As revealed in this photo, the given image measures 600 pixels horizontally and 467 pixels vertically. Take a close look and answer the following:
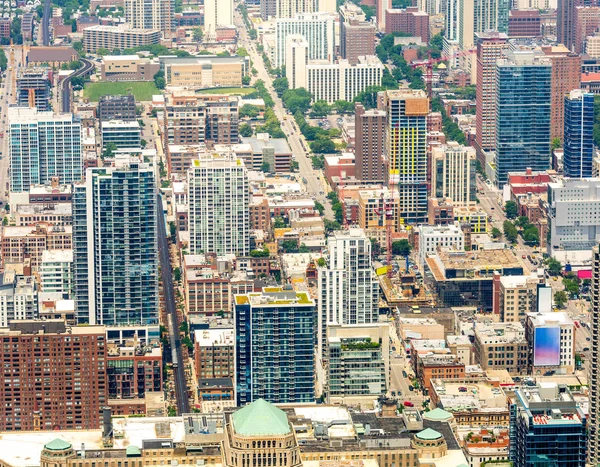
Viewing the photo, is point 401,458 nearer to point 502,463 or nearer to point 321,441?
point 321,441

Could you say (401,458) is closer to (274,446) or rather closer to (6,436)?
(274,446)

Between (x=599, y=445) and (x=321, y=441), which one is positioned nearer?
(x=321, y=441)

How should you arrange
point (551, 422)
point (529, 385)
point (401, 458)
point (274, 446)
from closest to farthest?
point (274, 446)
point (401, 458)
point (551, 422)
point (529, 385)

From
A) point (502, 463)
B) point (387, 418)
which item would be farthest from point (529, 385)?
point (387, 418)

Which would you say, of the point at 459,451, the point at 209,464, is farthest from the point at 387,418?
the point at 209,464

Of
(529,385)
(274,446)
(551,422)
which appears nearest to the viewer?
(274,446)
